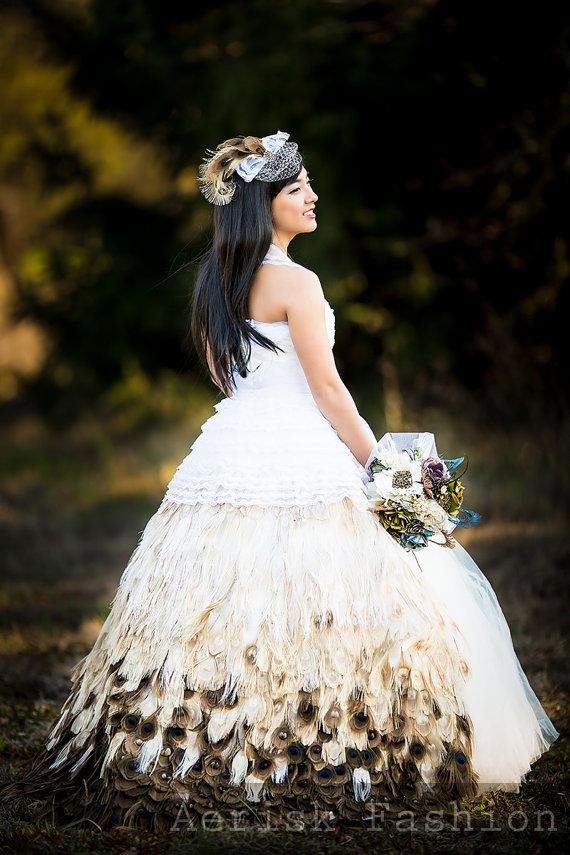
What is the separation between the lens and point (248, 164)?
3.59 m

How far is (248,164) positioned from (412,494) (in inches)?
49.8

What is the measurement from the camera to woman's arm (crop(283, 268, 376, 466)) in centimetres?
346

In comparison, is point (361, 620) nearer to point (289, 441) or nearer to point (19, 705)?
point (289, 441)

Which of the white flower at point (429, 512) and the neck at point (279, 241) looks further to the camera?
the neck at point (279, 241)

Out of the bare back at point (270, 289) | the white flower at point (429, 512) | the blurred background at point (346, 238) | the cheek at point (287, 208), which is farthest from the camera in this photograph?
the blurred background at point (346, 238)

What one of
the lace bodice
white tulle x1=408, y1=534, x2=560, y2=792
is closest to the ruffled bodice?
the lace bodice

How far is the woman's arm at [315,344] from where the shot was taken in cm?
346

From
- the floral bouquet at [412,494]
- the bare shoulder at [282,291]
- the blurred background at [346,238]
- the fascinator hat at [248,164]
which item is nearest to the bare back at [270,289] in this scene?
the bare shoulder at [282,291]

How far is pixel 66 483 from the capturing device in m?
11.0

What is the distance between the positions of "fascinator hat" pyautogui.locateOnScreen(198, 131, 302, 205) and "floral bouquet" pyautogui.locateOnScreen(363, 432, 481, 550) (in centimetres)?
100

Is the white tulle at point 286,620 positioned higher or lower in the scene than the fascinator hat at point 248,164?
lower

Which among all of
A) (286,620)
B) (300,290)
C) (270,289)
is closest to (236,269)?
(270,289)

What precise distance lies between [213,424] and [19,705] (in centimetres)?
192

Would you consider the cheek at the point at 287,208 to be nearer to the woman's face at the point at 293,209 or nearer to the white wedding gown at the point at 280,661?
the woman's face at the point at 293,209
